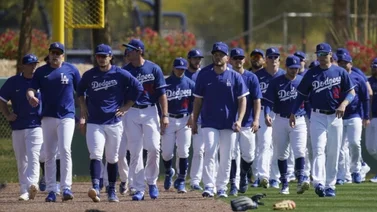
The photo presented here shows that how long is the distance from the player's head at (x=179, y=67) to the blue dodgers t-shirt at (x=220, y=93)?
2.15 m

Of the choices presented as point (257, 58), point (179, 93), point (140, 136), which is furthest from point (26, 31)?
point (140, 136)

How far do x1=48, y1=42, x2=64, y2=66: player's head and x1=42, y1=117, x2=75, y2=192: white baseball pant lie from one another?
81cm

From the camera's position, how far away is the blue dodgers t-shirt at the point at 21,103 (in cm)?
1678

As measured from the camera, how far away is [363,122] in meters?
20.7

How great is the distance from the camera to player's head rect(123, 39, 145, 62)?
16766 millimetres

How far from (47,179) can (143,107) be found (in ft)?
5.61

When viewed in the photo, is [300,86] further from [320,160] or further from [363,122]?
[363,122]

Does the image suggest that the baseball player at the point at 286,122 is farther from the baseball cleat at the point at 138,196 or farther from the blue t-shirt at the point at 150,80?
the baseball cleat at the point at 138,196

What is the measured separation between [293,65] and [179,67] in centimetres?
189

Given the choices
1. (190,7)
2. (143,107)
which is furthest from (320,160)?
(190,7)

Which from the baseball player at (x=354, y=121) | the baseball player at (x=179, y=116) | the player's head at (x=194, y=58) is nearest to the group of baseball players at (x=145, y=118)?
the baseball player at (x=179, y=116)

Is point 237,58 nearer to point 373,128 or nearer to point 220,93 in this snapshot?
point 220,93

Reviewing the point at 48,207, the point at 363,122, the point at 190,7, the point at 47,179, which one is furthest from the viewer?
the point at 190,7

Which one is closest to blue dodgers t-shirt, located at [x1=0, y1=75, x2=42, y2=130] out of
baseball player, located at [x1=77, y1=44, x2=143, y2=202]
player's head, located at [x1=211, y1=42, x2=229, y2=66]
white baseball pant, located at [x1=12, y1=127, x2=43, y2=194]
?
white baseball pant, located at [x1=12, y1=127, x2=43, y2=194]
